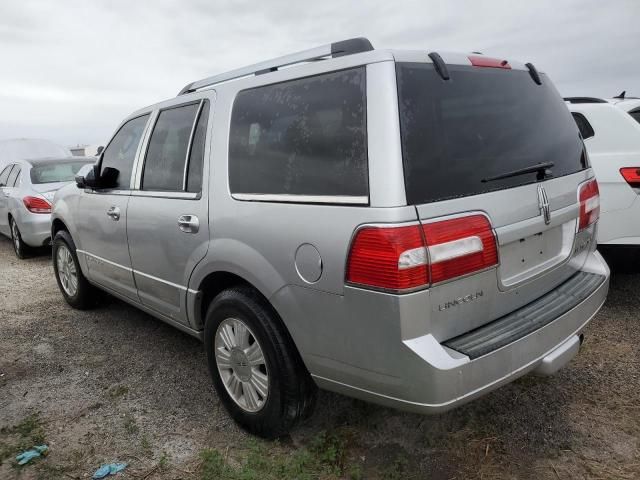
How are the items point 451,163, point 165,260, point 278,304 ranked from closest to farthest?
point 451,163, point 278,304, point 165,260

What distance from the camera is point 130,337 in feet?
13.6

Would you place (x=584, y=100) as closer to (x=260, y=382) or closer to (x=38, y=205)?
(x=260, y=382)

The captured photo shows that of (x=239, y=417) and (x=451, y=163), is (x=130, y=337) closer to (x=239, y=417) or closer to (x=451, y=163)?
(x=239, y=417)

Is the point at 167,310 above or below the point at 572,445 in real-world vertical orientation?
above

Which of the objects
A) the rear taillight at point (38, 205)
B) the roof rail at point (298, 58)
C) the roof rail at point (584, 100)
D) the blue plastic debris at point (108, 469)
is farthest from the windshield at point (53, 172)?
the roof rail at point (584, 100)

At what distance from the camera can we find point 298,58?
97.7 inches

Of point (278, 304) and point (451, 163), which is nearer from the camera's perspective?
point (451, 163)

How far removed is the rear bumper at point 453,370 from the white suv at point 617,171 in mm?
1893

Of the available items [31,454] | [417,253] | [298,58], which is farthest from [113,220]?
[417,253]

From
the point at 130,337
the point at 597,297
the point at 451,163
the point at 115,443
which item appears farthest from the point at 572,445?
the point at 130,337

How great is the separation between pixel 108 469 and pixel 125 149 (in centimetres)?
229

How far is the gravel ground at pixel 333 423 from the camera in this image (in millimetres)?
2395

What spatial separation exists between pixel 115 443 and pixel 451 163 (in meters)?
2.23

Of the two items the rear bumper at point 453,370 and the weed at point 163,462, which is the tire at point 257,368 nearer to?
the rear bumper at point 453,370
